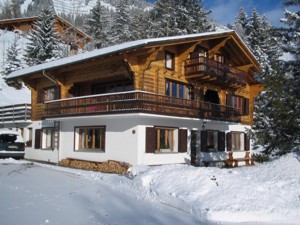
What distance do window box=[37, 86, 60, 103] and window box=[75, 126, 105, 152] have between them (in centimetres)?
388

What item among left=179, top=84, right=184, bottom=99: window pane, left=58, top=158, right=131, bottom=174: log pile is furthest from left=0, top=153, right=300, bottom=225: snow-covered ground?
left=179, top=84, right=184, bottom=99: window pane

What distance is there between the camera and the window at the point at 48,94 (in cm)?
2411

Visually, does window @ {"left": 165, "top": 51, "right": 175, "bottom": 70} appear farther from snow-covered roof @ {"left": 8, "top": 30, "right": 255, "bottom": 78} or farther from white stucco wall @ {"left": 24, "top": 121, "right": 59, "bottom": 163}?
white stucco wall @ {"left": 24, "top": 121, "right": 59, "bottom": 163}

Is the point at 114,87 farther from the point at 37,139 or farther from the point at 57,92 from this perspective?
the point at 37,139

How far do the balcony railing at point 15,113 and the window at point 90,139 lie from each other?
20.5 feet

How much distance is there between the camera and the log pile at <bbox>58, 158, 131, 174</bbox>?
58.9 feet

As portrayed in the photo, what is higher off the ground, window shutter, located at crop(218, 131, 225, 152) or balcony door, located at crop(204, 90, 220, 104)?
balcony door, located at crop(204, 90, 220, 104)

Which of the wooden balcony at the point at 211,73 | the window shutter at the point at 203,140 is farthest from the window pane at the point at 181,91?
the window shutter at the point at 203,140

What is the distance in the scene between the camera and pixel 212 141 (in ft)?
77.5

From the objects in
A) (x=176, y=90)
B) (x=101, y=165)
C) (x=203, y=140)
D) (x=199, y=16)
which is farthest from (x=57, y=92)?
(x=199, y=16)

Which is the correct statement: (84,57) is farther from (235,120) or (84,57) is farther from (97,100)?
(235,120)

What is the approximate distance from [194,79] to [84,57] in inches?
282

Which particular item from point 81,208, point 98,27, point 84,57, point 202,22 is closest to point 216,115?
point 84,57

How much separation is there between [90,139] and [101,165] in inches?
110
